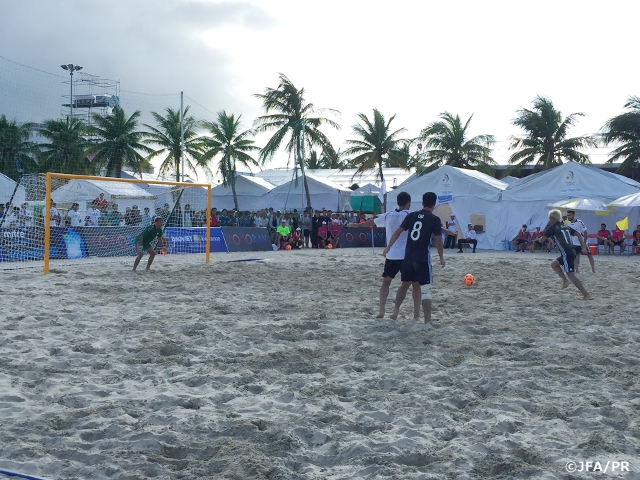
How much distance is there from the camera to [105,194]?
765 inches

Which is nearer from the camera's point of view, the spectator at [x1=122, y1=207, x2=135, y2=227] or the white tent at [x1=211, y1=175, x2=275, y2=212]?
the spectator at [x1=122, y1=207, x2=135, y2=227]

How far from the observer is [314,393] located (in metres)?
4.44

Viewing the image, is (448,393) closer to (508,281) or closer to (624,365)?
(624,365)

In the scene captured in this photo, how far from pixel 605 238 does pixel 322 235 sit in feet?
32.8

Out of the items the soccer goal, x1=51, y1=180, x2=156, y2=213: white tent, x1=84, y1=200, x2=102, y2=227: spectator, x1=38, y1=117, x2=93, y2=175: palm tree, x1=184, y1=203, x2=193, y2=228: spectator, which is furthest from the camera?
x1=38, y1=117, x2=93, y2=175: palm tree

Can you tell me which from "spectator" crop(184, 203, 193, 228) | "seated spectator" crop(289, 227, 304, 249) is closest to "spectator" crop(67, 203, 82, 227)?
"spectator" crop(184, 203, 193, 228)

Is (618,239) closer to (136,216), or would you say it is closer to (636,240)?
A: (636,240)

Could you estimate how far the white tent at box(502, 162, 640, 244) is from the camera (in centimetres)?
2228

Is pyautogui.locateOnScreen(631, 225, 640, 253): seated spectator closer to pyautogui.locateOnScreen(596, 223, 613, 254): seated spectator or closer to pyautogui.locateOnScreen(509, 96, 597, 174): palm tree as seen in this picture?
pyautogui.locateOnScreen(596, 223, 613, 254): seated spectator

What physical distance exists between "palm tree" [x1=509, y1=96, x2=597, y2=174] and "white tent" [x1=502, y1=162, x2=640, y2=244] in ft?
35.8

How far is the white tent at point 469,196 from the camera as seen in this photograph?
24.4 meters

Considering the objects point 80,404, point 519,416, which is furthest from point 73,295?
point 519,416

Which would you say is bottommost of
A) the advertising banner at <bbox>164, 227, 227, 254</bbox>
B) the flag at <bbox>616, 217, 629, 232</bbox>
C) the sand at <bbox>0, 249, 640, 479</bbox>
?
the sand at <bbox>0, 249, 640, 479</bbox>

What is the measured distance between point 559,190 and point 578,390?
1998 centimetres
